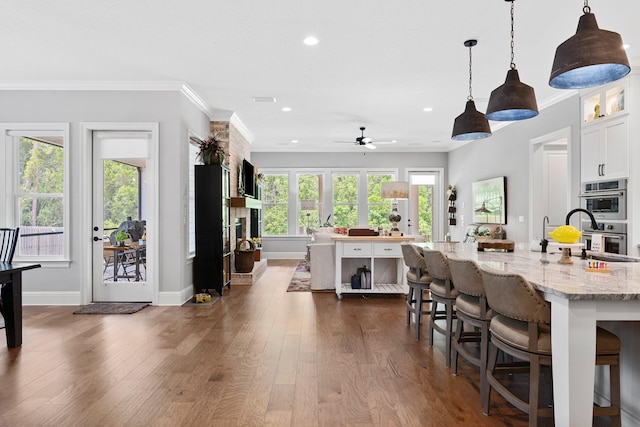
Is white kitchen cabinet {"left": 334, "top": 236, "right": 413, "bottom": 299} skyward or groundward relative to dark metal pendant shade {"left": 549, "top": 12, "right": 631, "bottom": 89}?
groundward

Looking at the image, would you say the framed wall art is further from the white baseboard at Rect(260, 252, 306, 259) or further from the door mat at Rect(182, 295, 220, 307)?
the door mat at Rect(182, 295, 220, 307)

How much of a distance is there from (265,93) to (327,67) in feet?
4.25

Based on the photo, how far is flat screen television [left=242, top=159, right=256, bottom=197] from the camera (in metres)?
7.52

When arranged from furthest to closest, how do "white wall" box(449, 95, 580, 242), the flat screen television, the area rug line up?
the flat screen television → the area rug → "white wall" box(449, 95, 580, 242)

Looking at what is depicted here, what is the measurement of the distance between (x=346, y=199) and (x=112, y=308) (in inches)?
261

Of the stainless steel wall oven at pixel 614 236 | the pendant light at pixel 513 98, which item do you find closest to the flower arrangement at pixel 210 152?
the pendant light at pixel 513 98

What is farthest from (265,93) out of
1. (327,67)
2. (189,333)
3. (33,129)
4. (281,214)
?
(281,214)

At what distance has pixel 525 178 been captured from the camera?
651 cm

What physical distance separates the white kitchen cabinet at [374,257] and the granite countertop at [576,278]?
96.4 inches

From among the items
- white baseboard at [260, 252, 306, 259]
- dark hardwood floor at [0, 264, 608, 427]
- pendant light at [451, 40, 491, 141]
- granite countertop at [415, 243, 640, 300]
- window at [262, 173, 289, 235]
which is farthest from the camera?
window at [262, 173, 289, 235]

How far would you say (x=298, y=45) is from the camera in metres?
A: 3.93

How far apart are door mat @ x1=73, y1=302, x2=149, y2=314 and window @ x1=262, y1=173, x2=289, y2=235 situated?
5517mm

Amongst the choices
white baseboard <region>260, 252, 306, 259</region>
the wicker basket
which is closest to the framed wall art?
white baseboard <region>260, 252, 306, 259</region>

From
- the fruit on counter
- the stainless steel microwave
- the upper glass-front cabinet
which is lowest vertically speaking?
the fruit on counter
